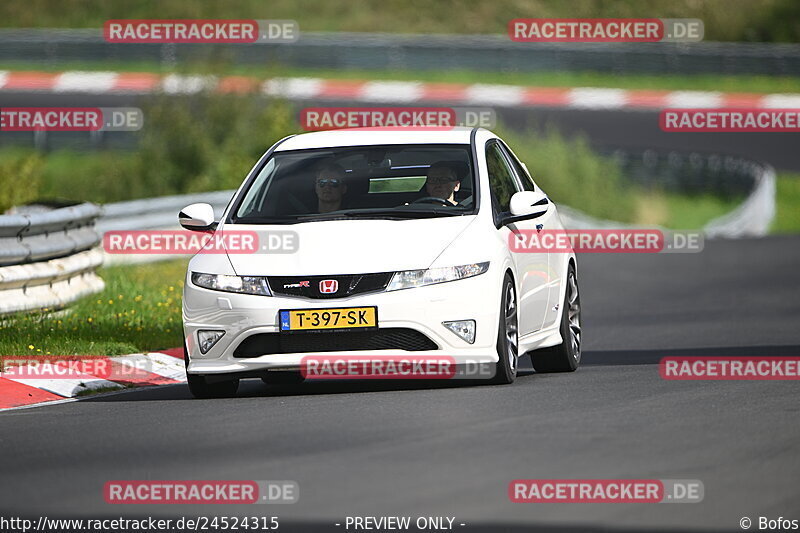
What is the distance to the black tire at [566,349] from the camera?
38.7 feet

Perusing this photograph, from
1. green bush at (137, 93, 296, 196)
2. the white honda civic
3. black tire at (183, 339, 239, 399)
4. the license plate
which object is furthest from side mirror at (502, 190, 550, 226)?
green bush at (137, 93, 296, 196)

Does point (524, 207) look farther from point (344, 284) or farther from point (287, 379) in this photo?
point (287, 379)

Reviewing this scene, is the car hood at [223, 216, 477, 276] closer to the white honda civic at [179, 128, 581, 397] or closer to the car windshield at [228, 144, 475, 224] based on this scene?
the white honda civic at [179, 128, 581, 397]

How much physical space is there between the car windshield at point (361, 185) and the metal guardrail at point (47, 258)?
2845mm

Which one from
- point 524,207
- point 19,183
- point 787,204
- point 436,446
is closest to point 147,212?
point 19,183

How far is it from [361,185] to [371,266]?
1.18 meters

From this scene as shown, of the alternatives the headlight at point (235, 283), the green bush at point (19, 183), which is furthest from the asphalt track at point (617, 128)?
the headlight at point (235, 283)

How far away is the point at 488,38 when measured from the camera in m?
42.6

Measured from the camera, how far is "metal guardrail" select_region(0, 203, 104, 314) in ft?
43.5

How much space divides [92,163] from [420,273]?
21.0 m

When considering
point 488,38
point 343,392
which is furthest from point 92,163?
point 343,392

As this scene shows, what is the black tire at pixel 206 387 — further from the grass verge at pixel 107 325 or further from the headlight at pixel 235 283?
the grass verge at pixel 107 325

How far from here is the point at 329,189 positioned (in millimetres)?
10922

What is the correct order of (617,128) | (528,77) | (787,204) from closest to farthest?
(787,204)
(617,128)
(528,77)
